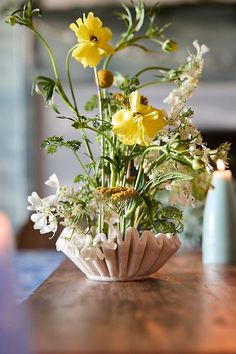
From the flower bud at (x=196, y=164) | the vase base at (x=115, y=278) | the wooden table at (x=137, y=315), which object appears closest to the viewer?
the wooden table at (x=137, y=315)

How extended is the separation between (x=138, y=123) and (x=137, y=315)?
38cm

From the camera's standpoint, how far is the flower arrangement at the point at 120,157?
123 centimetres

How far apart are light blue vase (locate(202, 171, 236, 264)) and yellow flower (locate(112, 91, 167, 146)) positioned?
50 centimetres

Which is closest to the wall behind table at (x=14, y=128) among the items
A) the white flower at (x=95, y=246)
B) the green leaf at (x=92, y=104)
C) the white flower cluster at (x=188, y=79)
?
the green leaf at (x=92, y=104)

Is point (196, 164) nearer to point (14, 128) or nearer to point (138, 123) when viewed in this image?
point (138, 123)

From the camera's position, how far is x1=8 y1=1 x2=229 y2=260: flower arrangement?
1.23m

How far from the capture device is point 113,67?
410 centimetres

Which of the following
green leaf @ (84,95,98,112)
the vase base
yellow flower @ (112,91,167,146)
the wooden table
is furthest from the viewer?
green leaf @ (84,95,98,112)

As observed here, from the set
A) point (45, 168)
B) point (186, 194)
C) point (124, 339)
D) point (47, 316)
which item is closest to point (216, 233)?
point (186, 194)

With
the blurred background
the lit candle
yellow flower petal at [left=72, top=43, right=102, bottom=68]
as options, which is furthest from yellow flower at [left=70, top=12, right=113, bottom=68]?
the blurred background

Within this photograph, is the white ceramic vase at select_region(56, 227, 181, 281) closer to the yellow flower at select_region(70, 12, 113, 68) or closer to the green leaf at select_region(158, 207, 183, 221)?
the green leaf at select_region(158, 207, 183, 221)

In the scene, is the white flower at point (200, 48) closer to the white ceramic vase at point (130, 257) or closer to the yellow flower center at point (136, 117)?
the yellow flower center at point (136, 117)

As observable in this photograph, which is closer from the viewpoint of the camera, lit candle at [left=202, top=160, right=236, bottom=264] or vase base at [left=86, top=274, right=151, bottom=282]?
vase base at [left=86, top=274, right=151, bottom=282]

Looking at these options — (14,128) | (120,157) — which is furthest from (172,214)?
(14,128)
